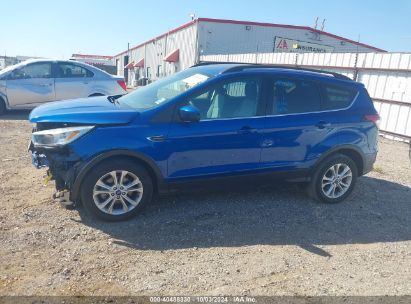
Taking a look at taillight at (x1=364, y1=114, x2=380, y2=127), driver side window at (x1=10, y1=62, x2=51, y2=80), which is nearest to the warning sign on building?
driver side window at (x1=10, y1=62, x2=51, y2=80)

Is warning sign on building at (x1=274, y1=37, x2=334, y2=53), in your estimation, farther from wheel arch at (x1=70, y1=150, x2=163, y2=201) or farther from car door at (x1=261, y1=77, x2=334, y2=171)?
wheel arch at (x1=70, y1=150, x2=163, y2=201)

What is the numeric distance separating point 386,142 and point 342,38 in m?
20.2

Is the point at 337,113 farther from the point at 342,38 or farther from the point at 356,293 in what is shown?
the point at 342,38

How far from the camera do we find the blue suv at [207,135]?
13.5 feet

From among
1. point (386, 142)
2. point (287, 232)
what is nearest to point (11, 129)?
point (287, 232)

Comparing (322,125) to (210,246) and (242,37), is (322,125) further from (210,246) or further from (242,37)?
(242,37)

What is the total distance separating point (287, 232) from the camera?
14.5 ft

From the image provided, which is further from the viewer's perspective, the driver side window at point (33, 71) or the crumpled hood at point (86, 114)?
the driver side window at point (33, 71)

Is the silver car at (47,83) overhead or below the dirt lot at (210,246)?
overhead

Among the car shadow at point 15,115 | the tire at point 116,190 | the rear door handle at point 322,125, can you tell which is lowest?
the car shadow at point 15,115

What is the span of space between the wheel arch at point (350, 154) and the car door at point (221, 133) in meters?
1.02

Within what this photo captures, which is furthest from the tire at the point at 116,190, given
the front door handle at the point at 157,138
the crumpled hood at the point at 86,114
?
the crumpled hood at the point at 86,114

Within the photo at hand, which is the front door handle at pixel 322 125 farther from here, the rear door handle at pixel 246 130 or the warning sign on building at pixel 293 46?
the warning sign on building at pixel 293 46

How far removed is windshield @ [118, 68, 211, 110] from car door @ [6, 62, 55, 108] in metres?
Answer: 6.75
